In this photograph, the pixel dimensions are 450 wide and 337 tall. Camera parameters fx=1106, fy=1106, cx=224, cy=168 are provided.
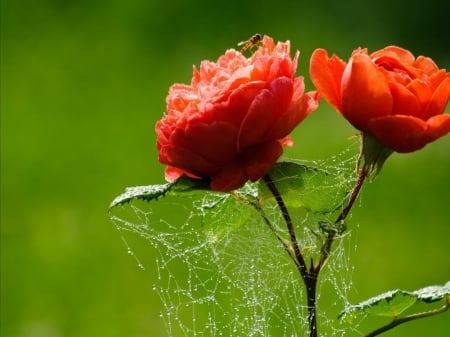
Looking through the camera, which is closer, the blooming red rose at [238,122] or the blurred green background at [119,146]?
the blooming red rose at [238,122]

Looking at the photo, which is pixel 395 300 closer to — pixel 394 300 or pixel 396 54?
pixel 394 300

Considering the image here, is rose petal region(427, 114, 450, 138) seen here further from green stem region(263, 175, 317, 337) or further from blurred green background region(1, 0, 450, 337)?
blurred green background region(1, 0, 450, 337)

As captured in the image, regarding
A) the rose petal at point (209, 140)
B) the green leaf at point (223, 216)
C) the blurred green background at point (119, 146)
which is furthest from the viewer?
the blurred green background at point (119, 146)

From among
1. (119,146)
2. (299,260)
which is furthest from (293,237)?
(119,146)

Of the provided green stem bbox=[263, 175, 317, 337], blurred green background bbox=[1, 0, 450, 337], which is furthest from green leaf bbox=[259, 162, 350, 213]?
blurred green background bbox=[1, 0, 450, 337]

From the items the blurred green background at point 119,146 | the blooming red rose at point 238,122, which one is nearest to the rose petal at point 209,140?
the blooming red rose at point 238,122

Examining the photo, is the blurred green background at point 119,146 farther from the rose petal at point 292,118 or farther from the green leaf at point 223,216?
the rose petal at point 292,118
